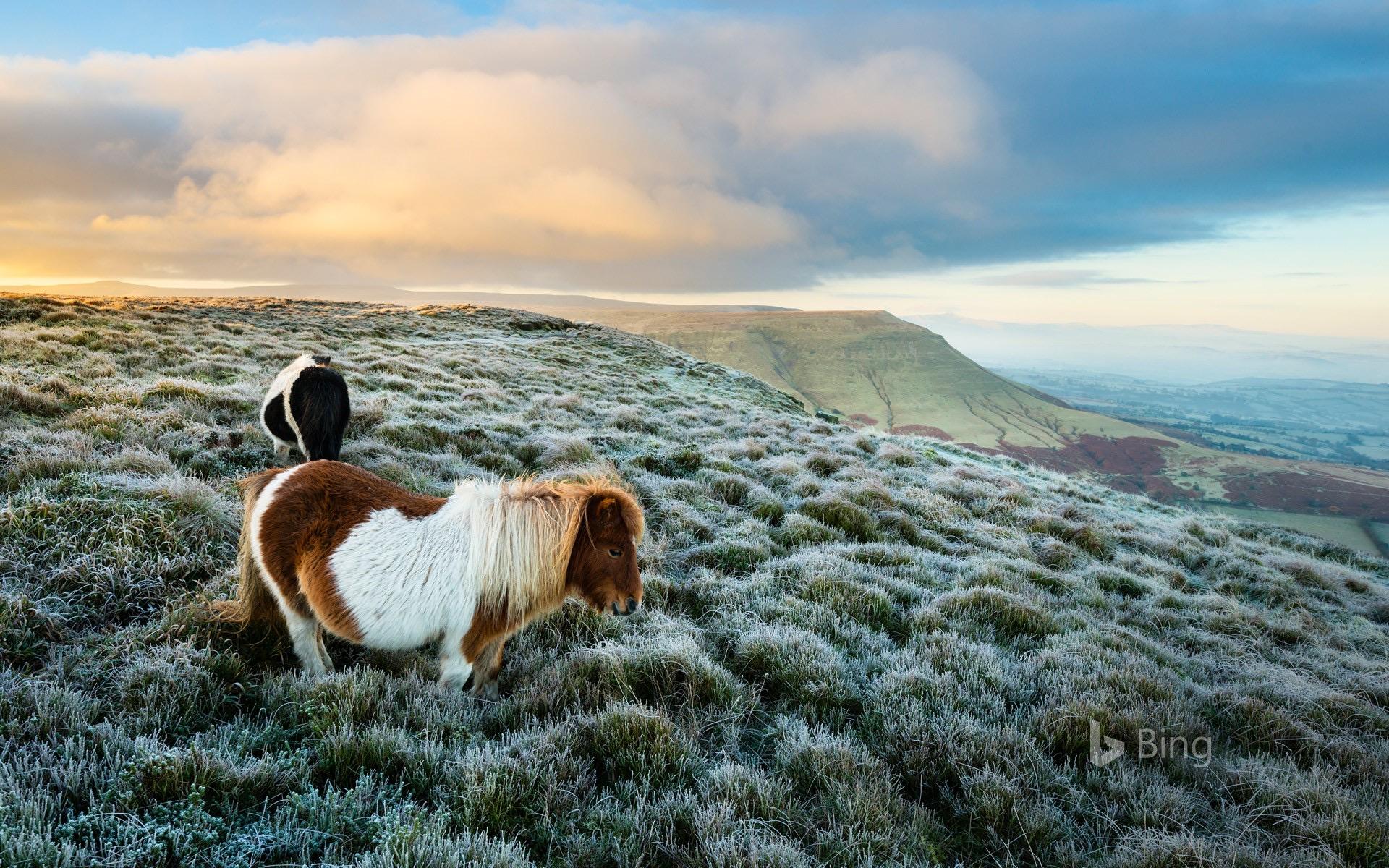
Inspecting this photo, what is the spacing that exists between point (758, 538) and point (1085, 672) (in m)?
3.63

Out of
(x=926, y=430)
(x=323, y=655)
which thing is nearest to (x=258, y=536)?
(x=323, y=655)

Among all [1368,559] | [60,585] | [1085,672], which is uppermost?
[60,585]

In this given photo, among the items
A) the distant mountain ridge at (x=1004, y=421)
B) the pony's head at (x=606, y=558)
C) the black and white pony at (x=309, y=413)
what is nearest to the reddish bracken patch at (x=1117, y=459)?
the distant mountain ridge at (x=1004, y=421)

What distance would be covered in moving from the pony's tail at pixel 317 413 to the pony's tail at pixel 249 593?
3.43m

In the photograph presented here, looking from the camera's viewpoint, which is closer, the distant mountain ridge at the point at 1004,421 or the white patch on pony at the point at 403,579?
the white patch on pony at the point at 403,579

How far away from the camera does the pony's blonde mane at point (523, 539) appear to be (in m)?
3.78

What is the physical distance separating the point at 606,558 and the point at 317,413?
16.7ft

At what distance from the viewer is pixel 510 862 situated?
2320 mm

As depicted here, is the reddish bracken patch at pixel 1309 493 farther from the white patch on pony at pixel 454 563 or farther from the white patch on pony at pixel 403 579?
the white patch on pony at pixel 403 579

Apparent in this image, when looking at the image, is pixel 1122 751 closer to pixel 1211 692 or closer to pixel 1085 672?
pixel 1085 672

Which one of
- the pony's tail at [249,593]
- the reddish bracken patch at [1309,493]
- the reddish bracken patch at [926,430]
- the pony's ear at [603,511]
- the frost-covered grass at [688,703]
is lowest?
the reddish bracken patch at [926,430]

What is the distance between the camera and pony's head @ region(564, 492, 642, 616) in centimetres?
399

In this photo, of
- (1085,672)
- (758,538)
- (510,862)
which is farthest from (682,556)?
(510,862)

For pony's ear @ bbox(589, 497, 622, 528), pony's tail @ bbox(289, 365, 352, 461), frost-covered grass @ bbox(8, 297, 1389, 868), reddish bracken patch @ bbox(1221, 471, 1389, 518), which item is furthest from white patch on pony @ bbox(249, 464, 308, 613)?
reddish bracken patch @ bbox(1221, 471, 1389, 518)
